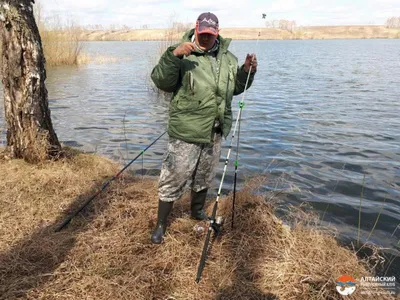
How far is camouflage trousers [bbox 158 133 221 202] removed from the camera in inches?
146

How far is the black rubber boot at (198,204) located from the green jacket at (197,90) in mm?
829

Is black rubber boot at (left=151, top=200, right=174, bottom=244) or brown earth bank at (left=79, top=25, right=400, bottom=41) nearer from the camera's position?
black rubber boot at (left=151, top=200, right=174, bottom=244)

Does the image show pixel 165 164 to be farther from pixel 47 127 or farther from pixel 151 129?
pixel 151 129

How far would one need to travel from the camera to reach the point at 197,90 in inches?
139

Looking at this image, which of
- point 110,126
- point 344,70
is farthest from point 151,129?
point 344,70

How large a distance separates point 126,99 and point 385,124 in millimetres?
11310

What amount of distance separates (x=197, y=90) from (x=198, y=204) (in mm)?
1590

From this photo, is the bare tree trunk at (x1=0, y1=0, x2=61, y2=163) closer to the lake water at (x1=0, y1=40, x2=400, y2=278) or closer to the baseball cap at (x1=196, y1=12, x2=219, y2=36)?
the lake water at (x1=0, y1=40, x2=400, y2=278)

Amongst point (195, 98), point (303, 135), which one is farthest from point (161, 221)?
point (303, 135)

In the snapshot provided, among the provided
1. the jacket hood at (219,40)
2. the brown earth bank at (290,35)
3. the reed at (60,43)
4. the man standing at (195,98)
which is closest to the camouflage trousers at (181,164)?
the man standing at (195,98)

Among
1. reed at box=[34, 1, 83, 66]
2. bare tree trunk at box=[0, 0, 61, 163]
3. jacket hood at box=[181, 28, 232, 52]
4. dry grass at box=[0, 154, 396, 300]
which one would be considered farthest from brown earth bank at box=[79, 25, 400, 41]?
dry grass at box=[0, 154, 396, 300]

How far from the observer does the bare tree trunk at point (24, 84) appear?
4910 millimetres

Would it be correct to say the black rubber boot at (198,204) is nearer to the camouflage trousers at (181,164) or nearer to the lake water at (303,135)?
the camouflage trousers at (181,164)

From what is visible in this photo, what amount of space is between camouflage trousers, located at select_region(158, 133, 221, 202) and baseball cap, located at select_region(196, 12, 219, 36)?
1.19 m
